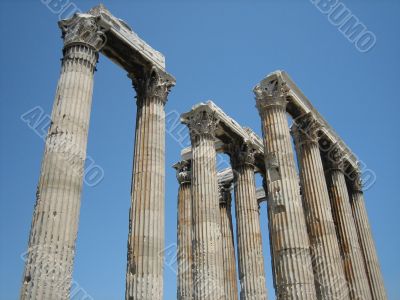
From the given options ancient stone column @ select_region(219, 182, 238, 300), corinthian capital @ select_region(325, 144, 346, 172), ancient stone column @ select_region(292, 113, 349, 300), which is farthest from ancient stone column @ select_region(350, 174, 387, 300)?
ancient stone column @ select_region(219, 182, 238, 300)

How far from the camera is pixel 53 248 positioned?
1229 centimetres

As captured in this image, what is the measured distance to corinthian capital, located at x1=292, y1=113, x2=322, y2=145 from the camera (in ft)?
79.2

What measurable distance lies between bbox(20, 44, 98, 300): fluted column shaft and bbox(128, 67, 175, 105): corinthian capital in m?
3.56

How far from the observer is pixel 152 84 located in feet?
64.2

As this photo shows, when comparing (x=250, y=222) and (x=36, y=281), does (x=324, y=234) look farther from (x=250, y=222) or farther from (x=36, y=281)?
(x=36, y=281)

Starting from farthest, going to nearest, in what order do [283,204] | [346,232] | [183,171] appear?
[183,171]
[346,232]
[283,204]

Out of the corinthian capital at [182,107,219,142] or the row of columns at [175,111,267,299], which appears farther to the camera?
the corinthian capital at [182,107,219,142]

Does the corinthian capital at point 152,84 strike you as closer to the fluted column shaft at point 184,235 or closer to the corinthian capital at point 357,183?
the fluted column shaft at point 184,235

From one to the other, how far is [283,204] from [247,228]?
20.0 ft

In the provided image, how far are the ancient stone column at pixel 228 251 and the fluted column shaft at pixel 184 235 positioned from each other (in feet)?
7.83

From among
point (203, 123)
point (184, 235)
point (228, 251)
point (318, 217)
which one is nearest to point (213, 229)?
point (184, 235)

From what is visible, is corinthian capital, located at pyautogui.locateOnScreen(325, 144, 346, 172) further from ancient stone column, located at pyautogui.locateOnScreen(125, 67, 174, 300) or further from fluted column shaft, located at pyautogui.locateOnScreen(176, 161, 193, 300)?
ancient stone column, located at pyautogui.locateOnScreen(125, 67, 174, 300)

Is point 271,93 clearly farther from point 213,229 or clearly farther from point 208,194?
point 213,229

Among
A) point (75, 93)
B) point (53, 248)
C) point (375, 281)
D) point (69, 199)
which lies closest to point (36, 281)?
point (53, 248)
